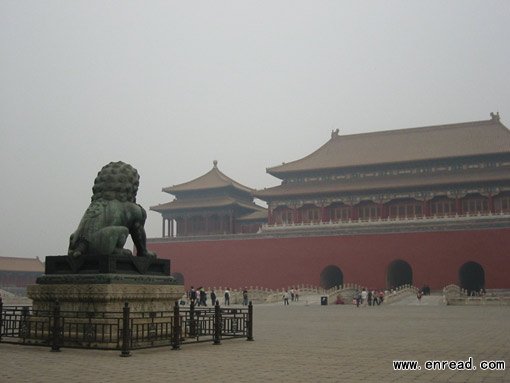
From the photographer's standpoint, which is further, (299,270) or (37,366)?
(299,270)

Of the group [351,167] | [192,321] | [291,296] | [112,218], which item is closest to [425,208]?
[351,167]

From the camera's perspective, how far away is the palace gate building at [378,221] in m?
34.8

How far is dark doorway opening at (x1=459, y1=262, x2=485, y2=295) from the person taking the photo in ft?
120

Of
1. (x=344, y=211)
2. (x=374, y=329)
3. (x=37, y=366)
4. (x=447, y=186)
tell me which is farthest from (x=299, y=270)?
(x=37, y=366)

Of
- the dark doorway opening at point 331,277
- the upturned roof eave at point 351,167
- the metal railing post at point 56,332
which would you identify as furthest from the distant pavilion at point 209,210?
the metal railing post at point 56,332

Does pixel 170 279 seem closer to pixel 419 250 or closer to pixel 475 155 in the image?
pixel 419 250

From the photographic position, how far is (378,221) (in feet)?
123

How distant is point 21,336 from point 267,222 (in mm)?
33048

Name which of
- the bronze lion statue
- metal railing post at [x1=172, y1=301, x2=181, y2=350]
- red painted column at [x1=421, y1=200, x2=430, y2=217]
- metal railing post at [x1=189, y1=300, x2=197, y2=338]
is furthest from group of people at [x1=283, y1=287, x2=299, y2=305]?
metal railing post at [x1=172, y1=301, x2=181, y2=350]

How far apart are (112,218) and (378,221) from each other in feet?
93.2

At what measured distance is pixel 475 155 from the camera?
36844 mm

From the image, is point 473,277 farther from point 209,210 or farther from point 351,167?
point 209,210

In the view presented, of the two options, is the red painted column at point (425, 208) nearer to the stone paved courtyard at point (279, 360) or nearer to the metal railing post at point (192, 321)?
the stone paved courtyard at point (279, 360)

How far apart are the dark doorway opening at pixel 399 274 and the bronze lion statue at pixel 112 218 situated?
27.0 m
